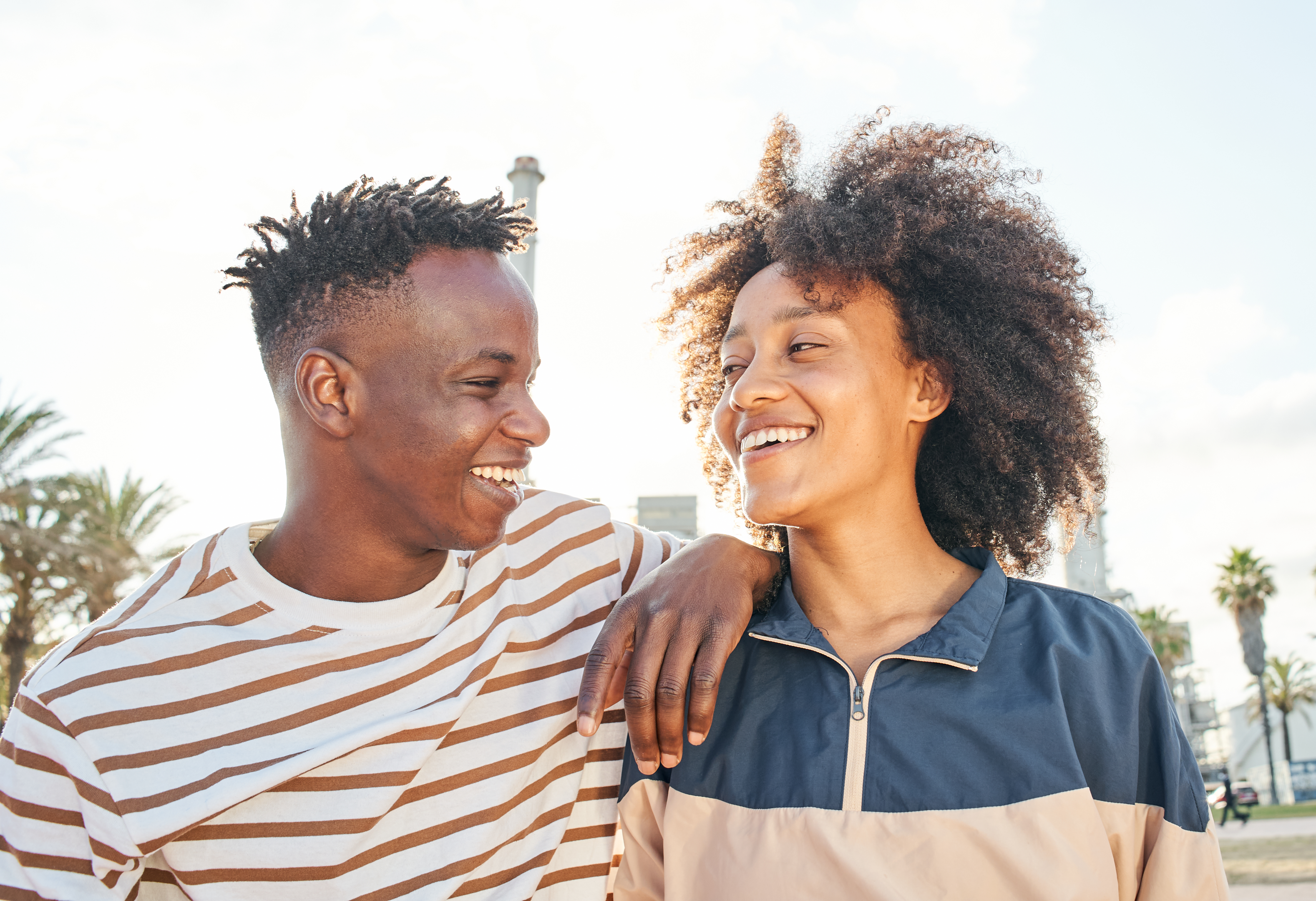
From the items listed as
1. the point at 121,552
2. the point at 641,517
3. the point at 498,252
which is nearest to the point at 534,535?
the point at 498,252

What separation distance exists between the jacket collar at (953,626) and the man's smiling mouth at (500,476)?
784 millimetres

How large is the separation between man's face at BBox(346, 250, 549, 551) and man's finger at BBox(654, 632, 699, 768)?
73 centimetres

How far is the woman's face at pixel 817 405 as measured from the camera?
9.16 feet

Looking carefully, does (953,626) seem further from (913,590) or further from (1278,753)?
(1278,753)

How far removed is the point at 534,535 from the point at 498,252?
0.90 metres

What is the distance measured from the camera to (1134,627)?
255 centimetres

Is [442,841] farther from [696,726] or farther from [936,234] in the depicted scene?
[936,234]

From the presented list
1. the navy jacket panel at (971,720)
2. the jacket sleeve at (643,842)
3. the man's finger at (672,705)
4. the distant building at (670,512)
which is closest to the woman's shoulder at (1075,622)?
the navy jacket panel at (971,720)

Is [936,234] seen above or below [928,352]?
above

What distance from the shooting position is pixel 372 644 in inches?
105

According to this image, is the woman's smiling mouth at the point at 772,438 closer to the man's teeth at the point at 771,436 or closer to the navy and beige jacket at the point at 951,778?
the man's teeth at the point at 771,436

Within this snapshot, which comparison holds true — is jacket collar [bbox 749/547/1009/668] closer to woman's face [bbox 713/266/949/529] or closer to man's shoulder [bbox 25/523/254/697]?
woman's face [bbox 713/266/949/529]

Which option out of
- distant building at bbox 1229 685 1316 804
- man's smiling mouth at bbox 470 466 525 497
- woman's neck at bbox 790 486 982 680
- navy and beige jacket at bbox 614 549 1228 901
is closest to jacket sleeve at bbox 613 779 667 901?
navy and beige jacket at bbox 614 549 1228 901

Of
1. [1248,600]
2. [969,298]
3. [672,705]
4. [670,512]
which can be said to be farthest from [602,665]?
[1248,600]
